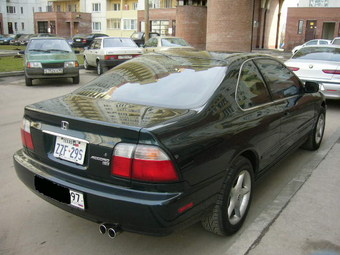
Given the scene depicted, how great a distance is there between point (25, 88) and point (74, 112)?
9.54 m

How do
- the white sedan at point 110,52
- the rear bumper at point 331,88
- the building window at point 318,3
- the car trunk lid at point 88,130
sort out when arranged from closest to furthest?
the car trunk lid at point 88,130, the rear bumper at point 331,88, the white sedan at point 110,52, the building window at point 318,3

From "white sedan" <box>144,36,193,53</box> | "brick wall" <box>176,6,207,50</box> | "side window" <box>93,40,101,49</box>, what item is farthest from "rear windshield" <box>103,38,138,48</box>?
"brick wall" <box>176,6,207,50</box>

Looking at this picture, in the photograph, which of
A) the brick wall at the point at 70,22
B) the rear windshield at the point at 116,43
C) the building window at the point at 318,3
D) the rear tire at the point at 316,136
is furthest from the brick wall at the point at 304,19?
the rear tire at the point at 316,136

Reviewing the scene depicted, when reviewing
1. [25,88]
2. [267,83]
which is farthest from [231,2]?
[267,83]

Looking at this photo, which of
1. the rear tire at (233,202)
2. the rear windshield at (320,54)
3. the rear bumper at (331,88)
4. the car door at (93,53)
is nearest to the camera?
the rear tire at (233,202)

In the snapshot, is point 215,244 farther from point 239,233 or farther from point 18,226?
point 18,226

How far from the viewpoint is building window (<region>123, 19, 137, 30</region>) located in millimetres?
53375

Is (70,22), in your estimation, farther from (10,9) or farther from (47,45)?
(47,45)

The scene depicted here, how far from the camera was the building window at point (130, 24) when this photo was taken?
175ft

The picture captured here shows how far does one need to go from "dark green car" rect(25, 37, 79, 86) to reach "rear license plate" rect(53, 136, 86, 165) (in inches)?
368

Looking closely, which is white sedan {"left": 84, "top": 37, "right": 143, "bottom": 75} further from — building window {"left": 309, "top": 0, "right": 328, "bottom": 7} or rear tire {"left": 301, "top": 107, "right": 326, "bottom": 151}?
building window {"left": 309, "top": 0, "right": 328, "bottom": 7}

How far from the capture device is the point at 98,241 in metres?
3.09

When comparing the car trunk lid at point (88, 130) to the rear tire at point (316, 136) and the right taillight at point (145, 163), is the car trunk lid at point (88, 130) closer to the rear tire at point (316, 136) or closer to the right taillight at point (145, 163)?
the right taillight at point (145, 163)

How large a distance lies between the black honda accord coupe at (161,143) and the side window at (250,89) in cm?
1
